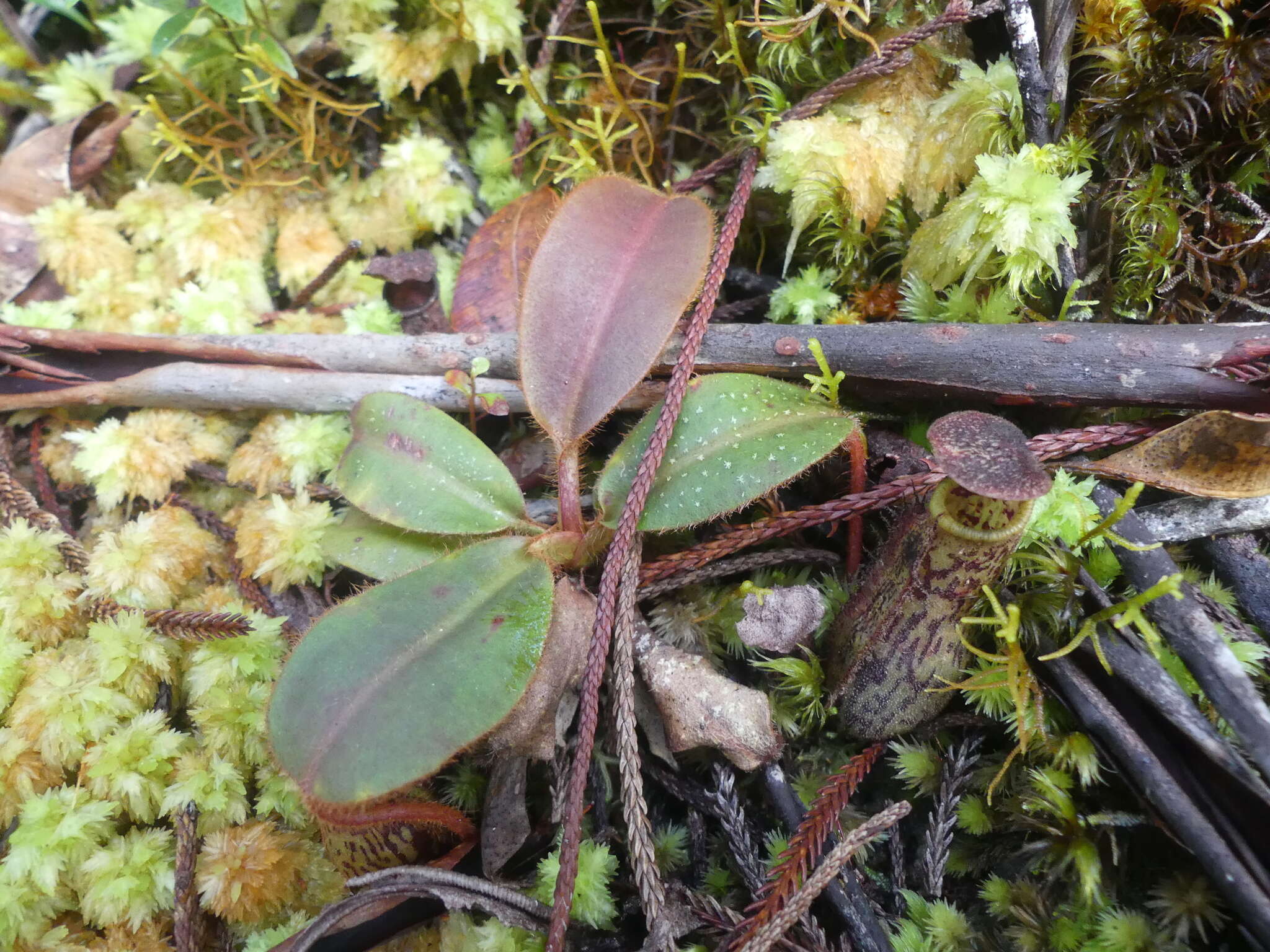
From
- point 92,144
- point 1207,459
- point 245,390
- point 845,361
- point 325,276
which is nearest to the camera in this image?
point 1207,459

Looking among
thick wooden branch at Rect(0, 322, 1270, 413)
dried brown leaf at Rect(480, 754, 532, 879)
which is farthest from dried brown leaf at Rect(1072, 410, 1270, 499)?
dried brown leaf at Rect(480, 754, 532, 879)

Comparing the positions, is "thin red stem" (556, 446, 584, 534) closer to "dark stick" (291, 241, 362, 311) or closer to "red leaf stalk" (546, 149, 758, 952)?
"red leaf stalk" (546, 149, 758, 952)

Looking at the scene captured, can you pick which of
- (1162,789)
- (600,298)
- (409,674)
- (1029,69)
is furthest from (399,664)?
(1029,69)

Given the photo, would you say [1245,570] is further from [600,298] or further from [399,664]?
[399,664]

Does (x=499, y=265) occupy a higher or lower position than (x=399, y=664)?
higher

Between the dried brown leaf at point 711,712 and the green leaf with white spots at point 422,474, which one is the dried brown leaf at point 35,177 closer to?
the green leaf with white spots at point 422,474

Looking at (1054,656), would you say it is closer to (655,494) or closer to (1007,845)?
(1007,845)
